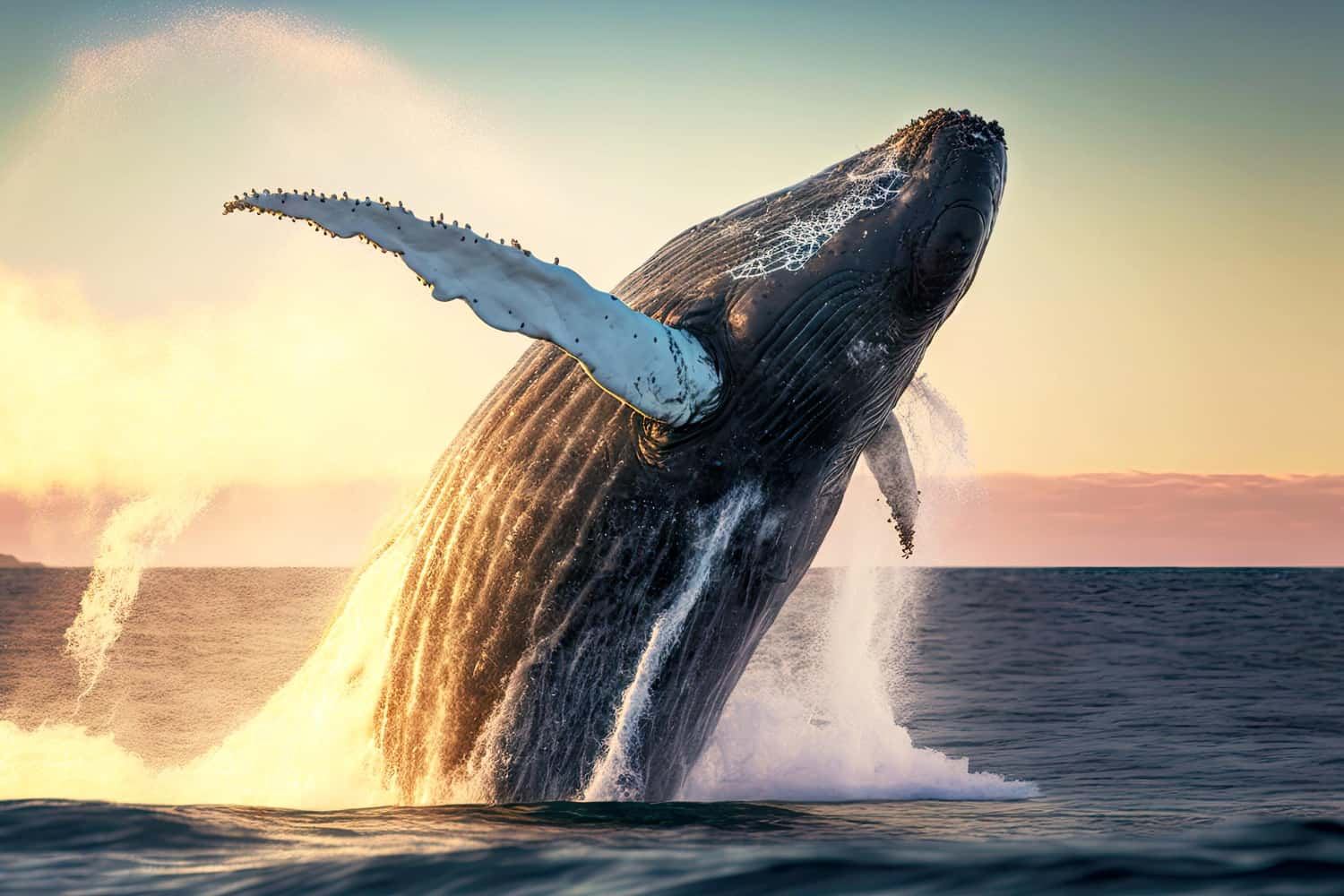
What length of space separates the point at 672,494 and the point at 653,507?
119 mm

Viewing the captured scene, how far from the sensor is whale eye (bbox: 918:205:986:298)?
6.29 meters

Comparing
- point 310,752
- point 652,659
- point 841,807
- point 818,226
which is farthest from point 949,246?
point 310,752

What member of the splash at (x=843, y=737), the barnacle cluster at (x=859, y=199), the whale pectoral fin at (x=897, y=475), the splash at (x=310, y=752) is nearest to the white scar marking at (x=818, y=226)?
the barnacle cluster at (x=859, y=199)

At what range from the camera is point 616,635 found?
6.35m

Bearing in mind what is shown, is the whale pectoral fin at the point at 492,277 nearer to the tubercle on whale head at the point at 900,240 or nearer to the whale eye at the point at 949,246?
the tubercle on whale head at the point at 900,240

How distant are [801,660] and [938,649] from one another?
3749 millimetres

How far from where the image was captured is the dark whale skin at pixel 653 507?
628cm

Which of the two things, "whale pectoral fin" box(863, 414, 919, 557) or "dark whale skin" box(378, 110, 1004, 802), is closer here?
"dark whale skin" box(378, 110, 1004, 802)

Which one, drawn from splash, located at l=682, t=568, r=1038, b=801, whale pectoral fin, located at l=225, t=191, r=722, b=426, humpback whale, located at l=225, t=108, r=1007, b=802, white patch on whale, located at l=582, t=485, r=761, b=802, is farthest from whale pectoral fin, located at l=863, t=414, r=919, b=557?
whale pectoral fin, located at l=225, t=191, r=722, b=426

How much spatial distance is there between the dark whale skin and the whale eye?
0.08 ft

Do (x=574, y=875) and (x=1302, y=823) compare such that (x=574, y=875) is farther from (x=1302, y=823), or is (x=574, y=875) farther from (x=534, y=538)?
(x=1302, y=823)

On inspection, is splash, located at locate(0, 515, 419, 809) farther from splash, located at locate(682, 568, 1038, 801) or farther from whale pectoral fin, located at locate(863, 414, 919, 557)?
whale pectoral fin, located at locate(863, 414, 919, 557)

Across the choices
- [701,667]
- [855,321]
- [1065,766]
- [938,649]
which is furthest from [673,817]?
[938,649]

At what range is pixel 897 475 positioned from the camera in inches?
323
